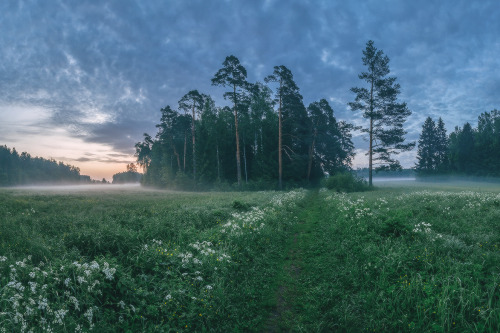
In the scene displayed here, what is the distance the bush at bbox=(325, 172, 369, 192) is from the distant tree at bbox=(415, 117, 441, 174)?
164 ft

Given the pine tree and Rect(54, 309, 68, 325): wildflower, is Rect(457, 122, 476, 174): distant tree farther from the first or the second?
Rect(54, 309, 68, 325): wildflower

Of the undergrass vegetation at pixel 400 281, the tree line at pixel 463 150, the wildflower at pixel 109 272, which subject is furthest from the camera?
the tree line at pixel 463 150

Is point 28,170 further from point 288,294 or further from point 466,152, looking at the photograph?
point 466,152

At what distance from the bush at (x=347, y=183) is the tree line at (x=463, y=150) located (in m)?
49.7

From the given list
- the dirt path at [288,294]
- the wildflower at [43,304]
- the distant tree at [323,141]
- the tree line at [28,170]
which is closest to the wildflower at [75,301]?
the wildflower at [43,304]

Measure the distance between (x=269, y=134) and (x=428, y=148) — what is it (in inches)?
2202

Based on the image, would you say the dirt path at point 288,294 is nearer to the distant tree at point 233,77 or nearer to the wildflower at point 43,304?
the wildflower at point 43,304

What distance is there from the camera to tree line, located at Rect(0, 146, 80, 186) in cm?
8444

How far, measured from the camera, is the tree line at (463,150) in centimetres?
5725

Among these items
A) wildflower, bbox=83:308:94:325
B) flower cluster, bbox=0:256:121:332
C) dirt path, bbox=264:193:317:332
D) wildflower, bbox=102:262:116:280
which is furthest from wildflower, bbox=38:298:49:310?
dirt path, bbox=264:193:317:332

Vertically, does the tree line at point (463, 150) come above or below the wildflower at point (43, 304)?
above

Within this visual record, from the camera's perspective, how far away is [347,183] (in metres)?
30.4

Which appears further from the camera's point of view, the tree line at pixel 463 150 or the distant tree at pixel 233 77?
the tree line at pixel 463 150

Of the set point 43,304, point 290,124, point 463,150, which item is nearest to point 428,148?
point 463,150
